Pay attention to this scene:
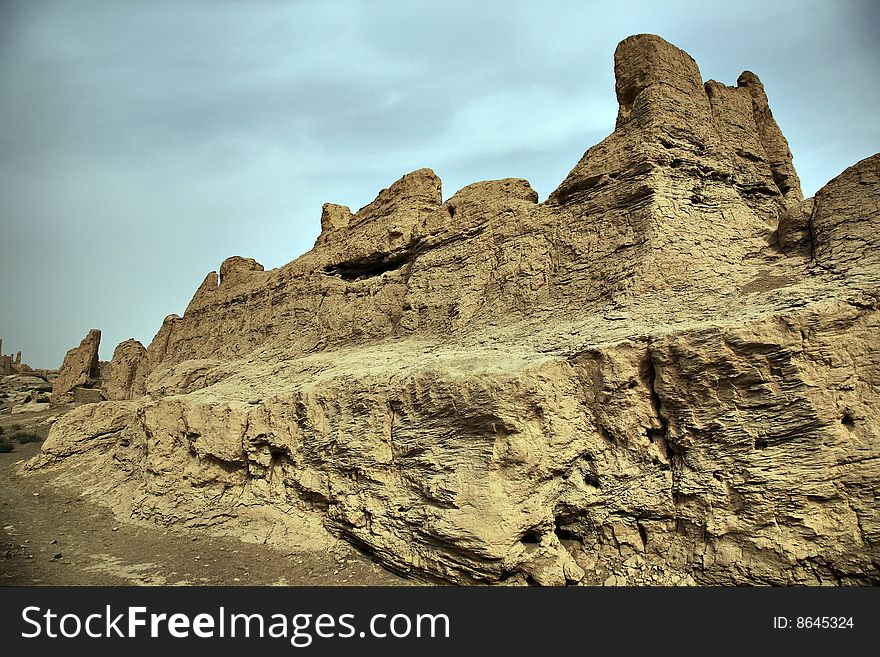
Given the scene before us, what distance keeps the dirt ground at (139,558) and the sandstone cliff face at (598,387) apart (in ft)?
1.78

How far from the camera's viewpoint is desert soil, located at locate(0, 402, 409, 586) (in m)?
8.48

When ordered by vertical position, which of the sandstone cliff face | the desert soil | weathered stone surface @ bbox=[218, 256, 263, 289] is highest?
weathered stone surface @ bbox=[218, 256, 263, 289]

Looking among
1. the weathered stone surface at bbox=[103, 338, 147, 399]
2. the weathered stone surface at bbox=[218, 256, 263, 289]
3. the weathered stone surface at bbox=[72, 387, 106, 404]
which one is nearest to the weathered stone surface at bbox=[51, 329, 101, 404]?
the weathered stone surface at bbox=[72, 387, 106, 404]

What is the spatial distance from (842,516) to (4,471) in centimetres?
1998

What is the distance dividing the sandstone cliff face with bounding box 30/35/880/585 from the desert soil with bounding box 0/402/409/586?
519 millimetres

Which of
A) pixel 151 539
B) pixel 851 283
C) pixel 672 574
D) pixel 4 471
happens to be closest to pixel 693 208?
pixel 851 283

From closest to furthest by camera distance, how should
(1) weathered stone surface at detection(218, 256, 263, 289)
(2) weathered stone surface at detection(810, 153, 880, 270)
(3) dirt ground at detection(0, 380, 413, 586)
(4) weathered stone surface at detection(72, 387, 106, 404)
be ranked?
(2) weathered stone surface at detection(810, 153, 880, 270) → (3) dirt ground at detection(0, 380, 413, 586) → (1) weathered stone surface at detection(218, 256, 263, 289) → (4) weathered stone surface at detection(72, 387, 106, 404)

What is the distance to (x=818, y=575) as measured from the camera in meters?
5.90

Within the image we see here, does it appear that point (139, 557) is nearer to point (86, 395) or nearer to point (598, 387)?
point (598, 387)

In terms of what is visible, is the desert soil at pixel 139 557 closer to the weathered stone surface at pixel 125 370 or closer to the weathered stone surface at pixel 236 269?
the weathered stone surface at pixel 236 269

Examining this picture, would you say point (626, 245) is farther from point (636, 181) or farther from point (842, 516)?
point (842, 516)

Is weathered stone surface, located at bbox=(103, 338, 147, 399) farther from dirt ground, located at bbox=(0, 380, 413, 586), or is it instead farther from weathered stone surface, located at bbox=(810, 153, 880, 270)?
weathered stone surface, located at bbox=(810, 153, 880, 270)

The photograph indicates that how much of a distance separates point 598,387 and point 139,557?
8.97 m

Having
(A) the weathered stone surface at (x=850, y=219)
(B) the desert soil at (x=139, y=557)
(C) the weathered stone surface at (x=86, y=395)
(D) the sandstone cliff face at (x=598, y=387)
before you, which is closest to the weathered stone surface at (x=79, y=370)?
(C) the weathered stone surface at (x=86, y=395)
